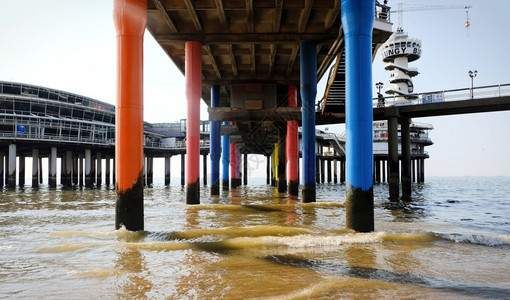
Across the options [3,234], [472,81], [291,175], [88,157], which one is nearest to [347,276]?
[3,234]

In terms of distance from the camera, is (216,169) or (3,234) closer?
(3,234)

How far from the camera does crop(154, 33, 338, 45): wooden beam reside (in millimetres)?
17938

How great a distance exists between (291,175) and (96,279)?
1850cm

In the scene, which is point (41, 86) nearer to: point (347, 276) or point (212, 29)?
point (212, 29)

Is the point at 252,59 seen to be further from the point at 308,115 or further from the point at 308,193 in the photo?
the point at 308,193

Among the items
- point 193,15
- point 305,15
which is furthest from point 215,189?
point 305,15

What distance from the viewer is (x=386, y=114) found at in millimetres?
24391

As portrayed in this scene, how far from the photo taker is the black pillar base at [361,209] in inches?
325

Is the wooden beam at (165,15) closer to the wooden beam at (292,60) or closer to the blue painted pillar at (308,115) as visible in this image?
the blue painted pillar at (308,115)

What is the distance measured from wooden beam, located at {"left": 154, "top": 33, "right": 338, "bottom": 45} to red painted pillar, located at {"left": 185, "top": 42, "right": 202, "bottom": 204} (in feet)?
1.44

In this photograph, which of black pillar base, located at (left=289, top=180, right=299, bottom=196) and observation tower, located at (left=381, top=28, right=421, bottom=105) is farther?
observation tower, located at (left=381, top=28, right=421, bottom=105)

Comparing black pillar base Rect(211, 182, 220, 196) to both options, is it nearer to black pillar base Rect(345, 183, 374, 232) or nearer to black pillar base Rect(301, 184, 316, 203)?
black pillar base Rect(301, 184, 316, 203)

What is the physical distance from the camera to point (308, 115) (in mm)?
18344

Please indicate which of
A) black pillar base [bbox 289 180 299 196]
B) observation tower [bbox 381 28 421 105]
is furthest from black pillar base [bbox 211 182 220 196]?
observation tower [bbox 381 28 421 105]
